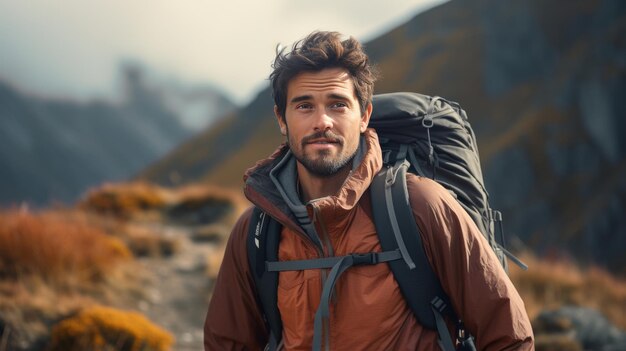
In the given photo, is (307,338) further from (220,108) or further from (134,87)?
(220,108)

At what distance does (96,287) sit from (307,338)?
5981 millimetres

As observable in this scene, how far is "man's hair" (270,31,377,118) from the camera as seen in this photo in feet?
8.29

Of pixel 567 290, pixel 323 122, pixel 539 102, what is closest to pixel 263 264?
pixel 323 122

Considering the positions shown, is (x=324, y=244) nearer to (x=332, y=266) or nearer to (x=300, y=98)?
(x=332, y=266)

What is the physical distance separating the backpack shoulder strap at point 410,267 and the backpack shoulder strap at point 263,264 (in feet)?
1.47

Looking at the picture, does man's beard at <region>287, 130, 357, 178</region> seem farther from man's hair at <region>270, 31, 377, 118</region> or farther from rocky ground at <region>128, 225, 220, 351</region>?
rocky ground at <region>128, 225, 220, 351</region>

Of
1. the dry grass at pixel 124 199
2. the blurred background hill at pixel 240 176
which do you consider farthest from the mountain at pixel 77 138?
the dry grass at pixel 124 199

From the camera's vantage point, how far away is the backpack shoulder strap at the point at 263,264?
98.3 inches

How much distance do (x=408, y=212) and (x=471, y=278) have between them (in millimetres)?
304

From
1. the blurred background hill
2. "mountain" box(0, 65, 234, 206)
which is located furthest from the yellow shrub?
"mountain" box(0, 65, 234, 206)

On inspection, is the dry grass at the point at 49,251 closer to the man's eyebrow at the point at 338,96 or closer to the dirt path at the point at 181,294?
the dirt path at the point at 181,294

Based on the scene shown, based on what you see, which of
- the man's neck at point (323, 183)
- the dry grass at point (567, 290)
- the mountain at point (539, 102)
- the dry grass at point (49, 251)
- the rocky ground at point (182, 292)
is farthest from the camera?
the mountain at point (539, 102)

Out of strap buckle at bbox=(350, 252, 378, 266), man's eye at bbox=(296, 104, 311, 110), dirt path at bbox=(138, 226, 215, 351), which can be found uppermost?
dirt path at bbox=(138, 226, 215, 351)

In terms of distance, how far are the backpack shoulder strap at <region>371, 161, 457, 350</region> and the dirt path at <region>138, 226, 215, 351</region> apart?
191 inches
